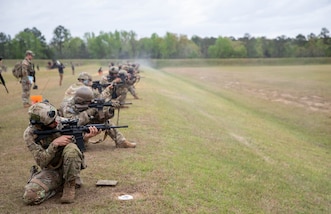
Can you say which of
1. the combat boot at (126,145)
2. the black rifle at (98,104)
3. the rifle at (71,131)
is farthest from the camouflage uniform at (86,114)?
the rifle at (71,131)

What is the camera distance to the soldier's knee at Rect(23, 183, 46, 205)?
20.1 ft

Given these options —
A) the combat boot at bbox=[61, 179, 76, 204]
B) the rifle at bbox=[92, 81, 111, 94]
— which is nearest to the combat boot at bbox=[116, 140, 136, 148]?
the combat boot at bbox=[61, 179, 76, 204]

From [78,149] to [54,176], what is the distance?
2.24ft

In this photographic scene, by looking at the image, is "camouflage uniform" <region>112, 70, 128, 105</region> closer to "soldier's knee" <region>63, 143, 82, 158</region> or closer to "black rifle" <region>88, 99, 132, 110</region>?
"black rifle" <region>88, 99, 132, 110</region>

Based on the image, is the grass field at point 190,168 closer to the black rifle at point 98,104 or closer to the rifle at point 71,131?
the rifle at point 71,131

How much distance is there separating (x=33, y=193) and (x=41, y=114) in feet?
4.59

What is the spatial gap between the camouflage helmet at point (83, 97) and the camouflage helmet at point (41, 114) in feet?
9.38

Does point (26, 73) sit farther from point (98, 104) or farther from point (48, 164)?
point (48, 164)

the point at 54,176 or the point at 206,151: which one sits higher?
the point at 54,176

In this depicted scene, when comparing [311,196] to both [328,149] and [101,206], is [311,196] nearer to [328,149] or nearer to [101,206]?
[101,206]

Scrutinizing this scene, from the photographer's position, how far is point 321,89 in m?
38.4

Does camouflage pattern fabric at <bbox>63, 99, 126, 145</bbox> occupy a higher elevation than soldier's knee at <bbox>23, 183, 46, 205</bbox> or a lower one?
higher

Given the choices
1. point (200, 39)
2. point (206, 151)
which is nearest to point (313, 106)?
point (206, 151)

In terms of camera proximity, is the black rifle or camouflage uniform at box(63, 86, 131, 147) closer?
camouflage uniform at box(63, 86, 131, 147)
